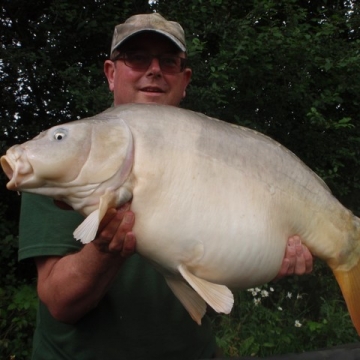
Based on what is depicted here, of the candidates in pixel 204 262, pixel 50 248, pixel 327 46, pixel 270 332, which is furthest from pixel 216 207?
pixel 327 46

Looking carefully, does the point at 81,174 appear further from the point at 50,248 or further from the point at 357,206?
the point at 357,206

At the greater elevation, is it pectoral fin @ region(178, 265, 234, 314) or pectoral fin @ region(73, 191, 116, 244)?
pectoral fin @ region(73, 191, 116, 244)

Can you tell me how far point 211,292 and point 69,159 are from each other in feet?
1.47

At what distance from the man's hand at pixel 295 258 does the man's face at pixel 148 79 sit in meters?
0.69

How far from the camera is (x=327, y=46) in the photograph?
16.2 ft

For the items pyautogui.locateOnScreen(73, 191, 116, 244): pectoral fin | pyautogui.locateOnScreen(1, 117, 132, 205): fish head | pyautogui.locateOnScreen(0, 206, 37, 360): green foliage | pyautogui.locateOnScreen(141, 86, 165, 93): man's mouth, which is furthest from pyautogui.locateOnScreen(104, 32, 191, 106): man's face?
pyautogui.locateOnScreen(0, 206, 37, 360): green foliage

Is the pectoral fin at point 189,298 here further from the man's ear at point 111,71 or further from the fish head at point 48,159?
the man's ear at point 111,71

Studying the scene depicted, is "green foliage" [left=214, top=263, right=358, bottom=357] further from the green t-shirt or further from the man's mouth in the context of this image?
the man's mouth

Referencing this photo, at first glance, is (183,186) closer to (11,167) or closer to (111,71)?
(11,167)

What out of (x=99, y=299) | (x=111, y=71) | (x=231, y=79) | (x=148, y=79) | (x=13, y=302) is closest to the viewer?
(x=99, y=299)

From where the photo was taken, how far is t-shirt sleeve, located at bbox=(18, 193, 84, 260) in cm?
179

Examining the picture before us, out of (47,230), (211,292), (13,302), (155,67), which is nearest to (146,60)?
(155,67)

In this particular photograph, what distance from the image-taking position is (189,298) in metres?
1.62

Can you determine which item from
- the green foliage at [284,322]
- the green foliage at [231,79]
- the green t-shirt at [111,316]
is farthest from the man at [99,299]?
the green foliage at [231,79]
